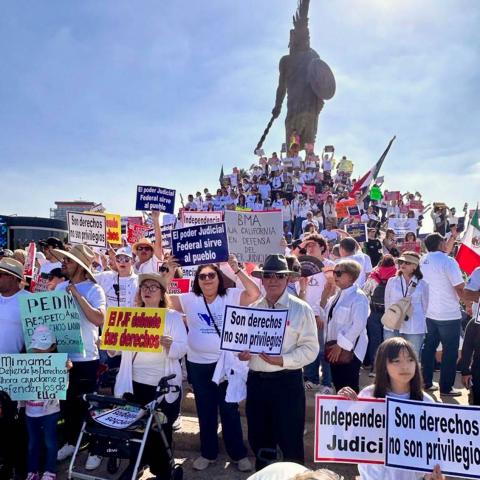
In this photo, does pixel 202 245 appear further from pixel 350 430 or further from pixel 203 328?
pixel 350 430

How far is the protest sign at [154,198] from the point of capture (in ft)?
26.9

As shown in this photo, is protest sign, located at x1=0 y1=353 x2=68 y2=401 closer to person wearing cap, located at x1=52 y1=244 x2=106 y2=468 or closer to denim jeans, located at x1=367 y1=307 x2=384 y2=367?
person wearing cap, located at x1=52 y1=244 x2=106 y2=468

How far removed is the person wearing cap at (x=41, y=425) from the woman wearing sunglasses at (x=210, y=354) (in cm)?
118

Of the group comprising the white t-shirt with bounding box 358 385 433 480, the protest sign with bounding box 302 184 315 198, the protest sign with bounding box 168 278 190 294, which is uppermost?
the protest sign with bounding box 302 184 315 198

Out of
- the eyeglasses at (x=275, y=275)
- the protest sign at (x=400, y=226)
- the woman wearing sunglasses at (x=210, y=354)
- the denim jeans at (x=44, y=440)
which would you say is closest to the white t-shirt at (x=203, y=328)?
the woman wearing sunglasses at (x=210, y=354)

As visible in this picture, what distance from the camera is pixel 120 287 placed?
245 inches

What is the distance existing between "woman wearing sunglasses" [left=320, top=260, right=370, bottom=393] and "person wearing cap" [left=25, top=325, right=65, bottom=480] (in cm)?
254

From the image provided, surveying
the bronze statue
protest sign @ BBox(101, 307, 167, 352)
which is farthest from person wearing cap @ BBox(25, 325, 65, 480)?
the bronze statue

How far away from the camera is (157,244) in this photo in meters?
6.72

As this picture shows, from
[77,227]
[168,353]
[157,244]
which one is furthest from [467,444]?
[77,227]

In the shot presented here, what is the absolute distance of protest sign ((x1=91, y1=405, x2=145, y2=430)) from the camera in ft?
11.4

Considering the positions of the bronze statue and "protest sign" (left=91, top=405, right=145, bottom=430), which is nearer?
"protest sign" (left=91, top=405, right=145, bottom=430)

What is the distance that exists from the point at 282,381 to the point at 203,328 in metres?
1.08

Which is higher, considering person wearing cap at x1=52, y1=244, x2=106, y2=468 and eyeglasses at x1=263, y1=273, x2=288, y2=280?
eyeglasses at x1=263, y1=273, x2=288, y2=280
